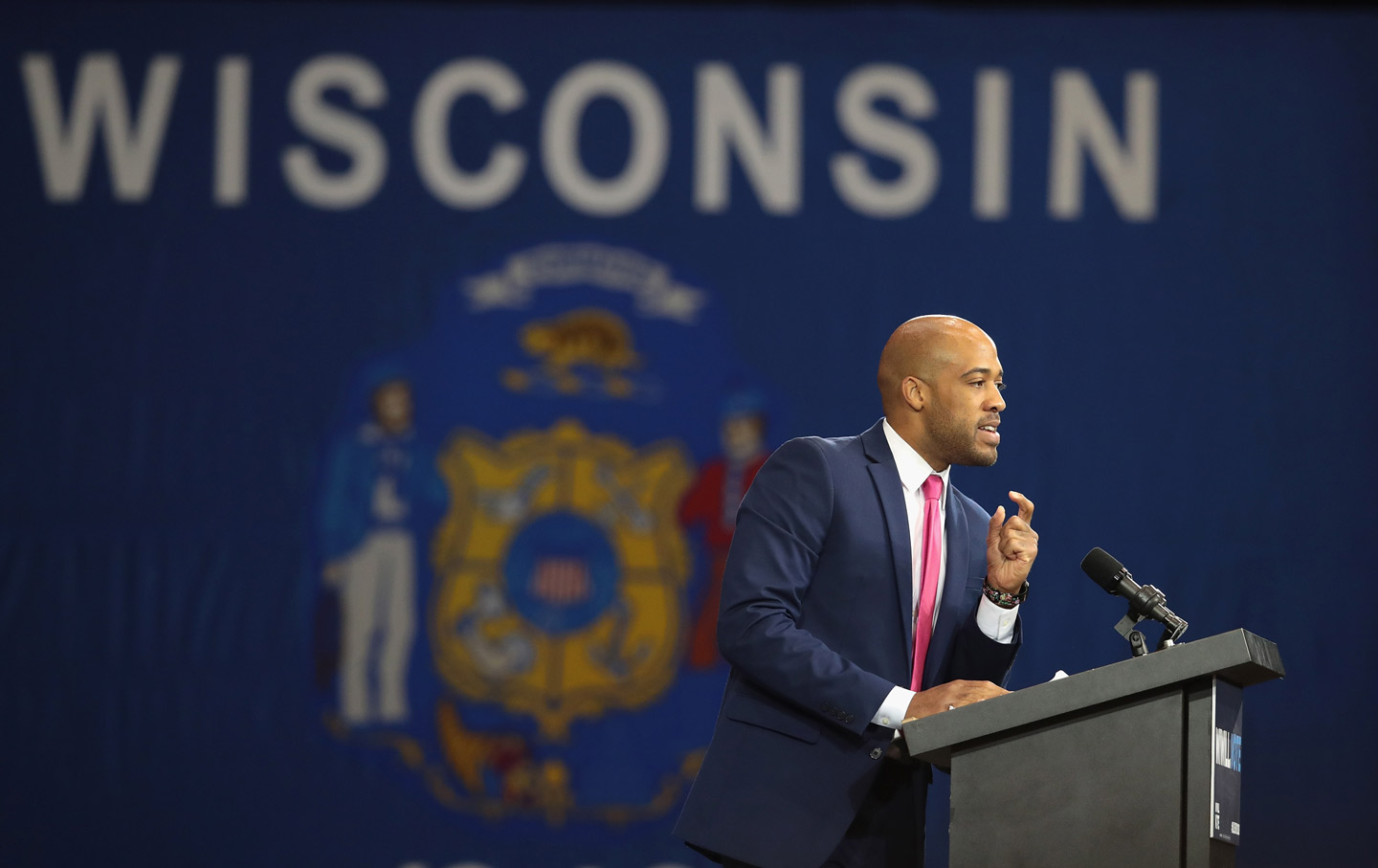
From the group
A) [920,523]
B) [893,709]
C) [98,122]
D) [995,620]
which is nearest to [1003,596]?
[995,620]

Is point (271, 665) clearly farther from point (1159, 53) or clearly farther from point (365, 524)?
point (1159, 53)

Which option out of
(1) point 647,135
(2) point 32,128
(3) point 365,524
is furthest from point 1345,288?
(2) point 32,128

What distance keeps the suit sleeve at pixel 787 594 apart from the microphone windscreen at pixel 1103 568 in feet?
1.19

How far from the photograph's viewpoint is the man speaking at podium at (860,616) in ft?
7.62

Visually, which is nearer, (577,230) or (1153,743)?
(1153,743)

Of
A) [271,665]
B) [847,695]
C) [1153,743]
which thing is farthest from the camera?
[271,665]

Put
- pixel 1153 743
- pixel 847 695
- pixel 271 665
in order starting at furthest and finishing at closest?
pixel 271 665 → pixel 847 695 → pixel 1153 743

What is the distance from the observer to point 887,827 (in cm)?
243

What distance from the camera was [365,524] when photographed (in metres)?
5.41

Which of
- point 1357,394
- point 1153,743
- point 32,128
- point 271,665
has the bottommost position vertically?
point 271,665

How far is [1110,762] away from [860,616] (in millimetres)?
544

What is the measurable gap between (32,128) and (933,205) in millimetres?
3343

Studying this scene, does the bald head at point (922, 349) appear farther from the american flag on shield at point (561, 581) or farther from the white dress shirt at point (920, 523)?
the american flag on shield at point (561, 581)

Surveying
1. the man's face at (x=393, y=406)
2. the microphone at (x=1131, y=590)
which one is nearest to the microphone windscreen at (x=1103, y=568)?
the microphone at (x=1131, y=590)
